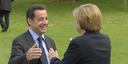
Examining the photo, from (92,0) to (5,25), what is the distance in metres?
16.9

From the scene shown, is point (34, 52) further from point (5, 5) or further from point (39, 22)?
point (5, 5)

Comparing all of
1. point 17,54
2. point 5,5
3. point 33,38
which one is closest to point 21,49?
point 17,54

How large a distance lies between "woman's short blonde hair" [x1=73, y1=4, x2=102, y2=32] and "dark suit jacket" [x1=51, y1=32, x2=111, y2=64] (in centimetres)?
9

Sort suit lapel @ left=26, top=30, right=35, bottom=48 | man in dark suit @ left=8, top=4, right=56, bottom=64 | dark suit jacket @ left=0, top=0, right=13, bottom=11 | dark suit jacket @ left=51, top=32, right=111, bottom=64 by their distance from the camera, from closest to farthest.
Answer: dark suit jacket @ left=51, top=32, right=111, bottom=64 < man in dark suit @ left=8, top=4, right=56, bottom=64 < suit lapel @ left=26, top=30, right=35, bottom=48 < dark suit jacket @ left=0, top=0, right=13, bottom=11

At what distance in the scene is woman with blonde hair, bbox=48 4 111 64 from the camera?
10.2 feet

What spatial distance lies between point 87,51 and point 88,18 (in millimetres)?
385

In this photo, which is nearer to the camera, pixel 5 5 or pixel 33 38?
pixel 33 38

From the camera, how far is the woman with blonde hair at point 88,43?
311 cm

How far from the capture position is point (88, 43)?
10.2ft

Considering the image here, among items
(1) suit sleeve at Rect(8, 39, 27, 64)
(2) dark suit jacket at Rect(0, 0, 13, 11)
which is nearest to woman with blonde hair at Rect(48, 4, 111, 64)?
(1) suit sleeve at Rect(8, 39, 27, 64)

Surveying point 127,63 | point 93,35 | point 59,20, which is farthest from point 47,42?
point 59,20

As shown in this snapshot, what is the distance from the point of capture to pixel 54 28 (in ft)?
41.8

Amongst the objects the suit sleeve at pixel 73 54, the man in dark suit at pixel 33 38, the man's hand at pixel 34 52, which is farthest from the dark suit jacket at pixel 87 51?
the man in dark suit at pixel 33 38

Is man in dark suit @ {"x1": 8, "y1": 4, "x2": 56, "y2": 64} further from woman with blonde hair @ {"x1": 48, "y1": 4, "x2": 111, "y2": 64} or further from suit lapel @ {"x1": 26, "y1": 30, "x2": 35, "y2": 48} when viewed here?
woman with blonde hair @ {"x1": 48, "y1": 4, "x2": 111, "y2": 64}
